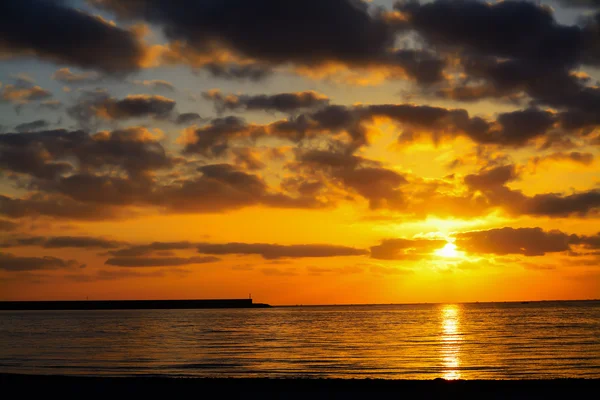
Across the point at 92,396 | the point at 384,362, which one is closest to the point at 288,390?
the point at 92,396

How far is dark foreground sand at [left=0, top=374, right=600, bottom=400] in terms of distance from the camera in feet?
83.1

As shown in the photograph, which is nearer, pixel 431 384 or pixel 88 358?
pixel 431 384

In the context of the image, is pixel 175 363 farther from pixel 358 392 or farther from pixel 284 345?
pixel 358 392

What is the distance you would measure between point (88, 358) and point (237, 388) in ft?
95.4

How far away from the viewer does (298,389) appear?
→ 2775 centimetres

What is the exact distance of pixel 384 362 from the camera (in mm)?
47188

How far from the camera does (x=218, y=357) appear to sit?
53406 mm

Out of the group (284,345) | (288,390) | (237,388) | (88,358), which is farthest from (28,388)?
(284,345)

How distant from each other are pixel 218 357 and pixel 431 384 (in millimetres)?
28751

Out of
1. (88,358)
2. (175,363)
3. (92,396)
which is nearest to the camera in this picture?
(92,396)

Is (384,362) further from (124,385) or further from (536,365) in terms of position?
(124,385)

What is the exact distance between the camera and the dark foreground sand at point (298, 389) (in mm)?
25328

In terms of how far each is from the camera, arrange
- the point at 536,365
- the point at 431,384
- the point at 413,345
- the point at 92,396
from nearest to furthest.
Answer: the point at 92,396, the point at 431,384, the point at 536,365, the point at 413,345

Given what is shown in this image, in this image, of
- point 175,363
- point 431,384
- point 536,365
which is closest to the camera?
point 431,384
